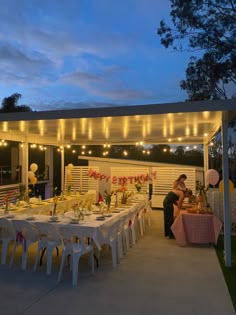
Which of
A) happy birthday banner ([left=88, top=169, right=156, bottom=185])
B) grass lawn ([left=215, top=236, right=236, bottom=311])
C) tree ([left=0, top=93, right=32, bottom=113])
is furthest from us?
tree ([left=0, top=93, right=32, bottom=113])

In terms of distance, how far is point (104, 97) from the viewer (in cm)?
2523

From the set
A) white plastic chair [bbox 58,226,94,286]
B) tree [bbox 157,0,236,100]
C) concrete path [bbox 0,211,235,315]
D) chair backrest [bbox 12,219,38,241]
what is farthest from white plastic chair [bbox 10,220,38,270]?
tree [bbox 157,0,236,100]

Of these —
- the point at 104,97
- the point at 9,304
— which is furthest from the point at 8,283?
the point at 104,97

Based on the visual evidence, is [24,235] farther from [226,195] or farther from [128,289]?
[226,195]

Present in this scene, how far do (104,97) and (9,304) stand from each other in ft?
71.2

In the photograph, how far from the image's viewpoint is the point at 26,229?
6227 mm

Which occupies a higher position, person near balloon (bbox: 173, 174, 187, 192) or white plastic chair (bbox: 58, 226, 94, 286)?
person near balloon (bbox: 173, 174, 187, 192)

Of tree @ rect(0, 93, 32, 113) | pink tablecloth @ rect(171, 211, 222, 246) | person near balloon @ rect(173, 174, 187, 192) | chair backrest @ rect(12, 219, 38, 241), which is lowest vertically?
pink tablecloth @ rect(171, 211, 222, 246)

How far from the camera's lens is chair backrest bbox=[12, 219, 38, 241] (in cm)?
619

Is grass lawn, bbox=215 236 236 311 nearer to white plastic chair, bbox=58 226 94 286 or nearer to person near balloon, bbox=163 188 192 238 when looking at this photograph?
person near balloon, bbox=163 188 192 238

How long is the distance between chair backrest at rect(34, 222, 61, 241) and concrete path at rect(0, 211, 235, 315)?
588 mm

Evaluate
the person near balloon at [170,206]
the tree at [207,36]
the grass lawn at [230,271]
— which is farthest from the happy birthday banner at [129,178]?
the tree at [207,36]

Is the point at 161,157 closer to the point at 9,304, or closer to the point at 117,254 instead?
the point at 117,254

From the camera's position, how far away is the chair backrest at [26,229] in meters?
6.19
